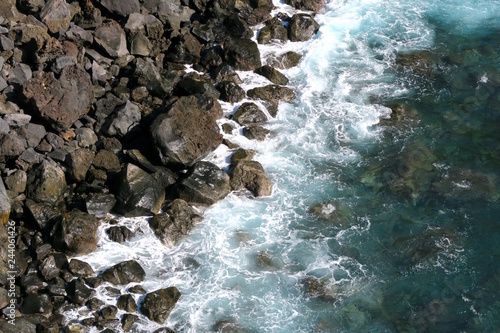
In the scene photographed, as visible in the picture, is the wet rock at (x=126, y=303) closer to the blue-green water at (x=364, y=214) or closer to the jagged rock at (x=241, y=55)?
the blue-green water at (x=364, y=214)

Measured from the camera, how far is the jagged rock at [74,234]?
1028 inches

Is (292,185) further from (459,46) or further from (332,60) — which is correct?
(459,46)

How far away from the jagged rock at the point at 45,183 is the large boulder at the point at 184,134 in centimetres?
473

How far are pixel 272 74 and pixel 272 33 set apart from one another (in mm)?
3980

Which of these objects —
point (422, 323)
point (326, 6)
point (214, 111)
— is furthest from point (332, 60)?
point (422, 323)

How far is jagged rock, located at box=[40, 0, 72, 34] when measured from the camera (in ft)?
108

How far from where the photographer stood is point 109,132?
30.5 meters

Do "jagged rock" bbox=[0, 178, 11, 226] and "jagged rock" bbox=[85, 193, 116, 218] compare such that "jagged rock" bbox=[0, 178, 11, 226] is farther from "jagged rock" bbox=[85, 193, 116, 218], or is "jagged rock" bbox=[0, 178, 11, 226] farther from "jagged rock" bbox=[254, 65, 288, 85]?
"jagged rock" bbox=[254, 65, 288, 85]

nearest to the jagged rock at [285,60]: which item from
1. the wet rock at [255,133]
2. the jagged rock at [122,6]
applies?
the wet rock at [255,133]

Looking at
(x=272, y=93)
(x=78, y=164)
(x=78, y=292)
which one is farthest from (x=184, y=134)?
(x=78, y=292)

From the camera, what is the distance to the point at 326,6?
42562 mm

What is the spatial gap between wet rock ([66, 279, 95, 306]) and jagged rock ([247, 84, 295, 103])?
48.6ft

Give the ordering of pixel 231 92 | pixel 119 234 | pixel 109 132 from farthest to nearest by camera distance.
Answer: pixel 231 92 → pixel 109 132 → pixel 119 234

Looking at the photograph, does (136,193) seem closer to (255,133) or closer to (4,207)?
(4,207)
